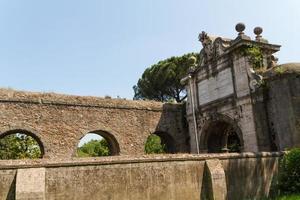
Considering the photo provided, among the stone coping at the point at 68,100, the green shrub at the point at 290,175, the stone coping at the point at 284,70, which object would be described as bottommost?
the green shrub at the point at 290,175

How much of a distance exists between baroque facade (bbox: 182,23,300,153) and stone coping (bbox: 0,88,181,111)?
2280 mm

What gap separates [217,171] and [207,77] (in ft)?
28.7

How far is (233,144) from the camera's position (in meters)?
20.8

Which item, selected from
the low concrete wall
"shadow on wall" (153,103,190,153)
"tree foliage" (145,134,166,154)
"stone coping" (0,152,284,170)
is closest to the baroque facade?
"shadow on wall" (153,103,190,153)

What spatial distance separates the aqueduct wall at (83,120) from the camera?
1452cm

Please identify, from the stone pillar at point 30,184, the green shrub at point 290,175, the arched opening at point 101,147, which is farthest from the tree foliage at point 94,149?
the stone pillar at point 30,184

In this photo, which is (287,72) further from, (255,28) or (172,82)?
(172,82)

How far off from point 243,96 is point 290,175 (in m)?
5.37

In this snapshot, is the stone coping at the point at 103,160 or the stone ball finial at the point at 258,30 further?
the stone ball finial at the point at 258,30

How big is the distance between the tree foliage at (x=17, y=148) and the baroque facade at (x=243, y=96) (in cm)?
1060

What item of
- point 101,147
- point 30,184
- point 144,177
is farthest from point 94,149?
point 30,184

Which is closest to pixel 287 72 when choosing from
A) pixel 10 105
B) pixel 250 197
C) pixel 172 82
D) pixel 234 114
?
pixel 234 114

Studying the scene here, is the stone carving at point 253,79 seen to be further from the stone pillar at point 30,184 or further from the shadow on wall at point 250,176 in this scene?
the stone pillar at point 30,184

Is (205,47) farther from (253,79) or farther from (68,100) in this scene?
(68,100)
